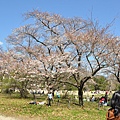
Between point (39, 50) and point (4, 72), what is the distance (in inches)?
294

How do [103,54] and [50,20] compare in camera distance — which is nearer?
[103,54]

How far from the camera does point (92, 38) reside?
62.6 feet

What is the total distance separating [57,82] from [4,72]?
444 inches

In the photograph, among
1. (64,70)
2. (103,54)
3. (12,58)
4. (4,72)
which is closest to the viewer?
(103,54)

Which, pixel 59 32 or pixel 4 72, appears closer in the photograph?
pixel 59 32

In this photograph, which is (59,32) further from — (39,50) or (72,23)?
(39,50)

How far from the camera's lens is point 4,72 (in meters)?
30.6

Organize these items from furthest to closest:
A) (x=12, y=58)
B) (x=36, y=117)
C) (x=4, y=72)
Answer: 1. (x=4, y=72)
2. (x=12, y=58)
3. (x=36, y=117)

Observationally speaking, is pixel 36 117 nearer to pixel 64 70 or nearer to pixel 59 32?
pixel 64 70

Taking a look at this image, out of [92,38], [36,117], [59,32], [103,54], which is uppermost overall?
[59,32]

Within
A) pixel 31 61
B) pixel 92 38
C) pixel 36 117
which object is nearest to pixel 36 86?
pixel 31 61

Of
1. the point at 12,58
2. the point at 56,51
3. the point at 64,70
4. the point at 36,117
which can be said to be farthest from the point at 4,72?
the point at 36,117

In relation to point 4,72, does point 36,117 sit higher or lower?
lower

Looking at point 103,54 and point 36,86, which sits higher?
point 103,54
